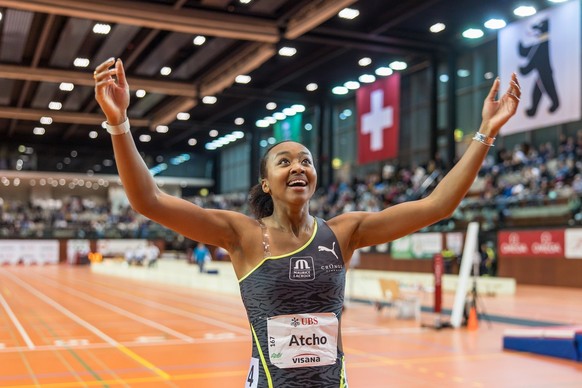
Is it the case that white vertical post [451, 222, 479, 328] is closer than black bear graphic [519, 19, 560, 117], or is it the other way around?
white vertical post [451, 222, 479, 328]

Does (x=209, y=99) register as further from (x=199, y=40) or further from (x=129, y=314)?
(x=129, y=314)

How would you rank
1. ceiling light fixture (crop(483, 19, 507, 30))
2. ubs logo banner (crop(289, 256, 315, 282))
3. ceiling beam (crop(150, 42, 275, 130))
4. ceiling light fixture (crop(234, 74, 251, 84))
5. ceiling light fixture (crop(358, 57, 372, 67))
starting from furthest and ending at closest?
ceiling light fixture (crop(234, 74, 251, 84)) < ceiling light fixture (crop(358, 57, 372, 67)) < ceiling light fixture (crop(483, 19, 507, 30)) < ceiling beam (crop(150, 42, 275, 130)) < ubs logo banner (crop(289, 256, 315, 282))

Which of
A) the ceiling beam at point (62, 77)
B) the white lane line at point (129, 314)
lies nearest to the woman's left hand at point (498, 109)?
the white lane line at point (129, 314)

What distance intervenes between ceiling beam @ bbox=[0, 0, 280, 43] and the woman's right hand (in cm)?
1600

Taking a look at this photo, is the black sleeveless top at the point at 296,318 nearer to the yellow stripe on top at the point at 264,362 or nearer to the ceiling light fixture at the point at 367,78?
the yellow stripe on top at the point at 264,362

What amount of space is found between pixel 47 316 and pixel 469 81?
70.7 ft

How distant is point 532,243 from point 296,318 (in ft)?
67.3

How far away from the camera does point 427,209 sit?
2715 millimetres

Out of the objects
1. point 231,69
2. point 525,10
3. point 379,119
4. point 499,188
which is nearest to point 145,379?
point 231,69

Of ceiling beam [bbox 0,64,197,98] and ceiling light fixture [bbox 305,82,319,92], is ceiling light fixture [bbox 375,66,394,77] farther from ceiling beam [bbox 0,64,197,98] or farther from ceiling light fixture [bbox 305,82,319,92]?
ceiling beam [bbox 0,64,197,98]

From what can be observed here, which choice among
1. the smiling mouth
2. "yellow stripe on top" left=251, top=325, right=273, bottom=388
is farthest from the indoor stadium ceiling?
"yellow stripe on top" left=251, top=325, right=273, bottom=388

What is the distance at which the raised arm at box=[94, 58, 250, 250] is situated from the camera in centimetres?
235

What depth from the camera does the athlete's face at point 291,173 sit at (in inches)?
101

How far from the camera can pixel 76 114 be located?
110ft
